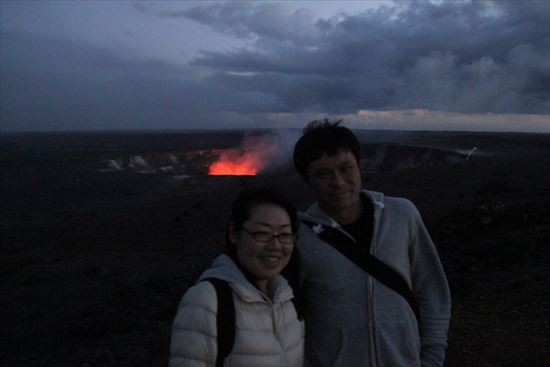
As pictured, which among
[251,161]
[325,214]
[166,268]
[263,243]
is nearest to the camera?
[263,243]

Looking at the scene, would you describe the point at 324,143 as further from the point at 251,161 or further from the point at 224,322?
the point at 251,161

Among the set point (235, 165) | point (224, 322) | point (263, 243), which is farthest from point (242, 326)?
point (235, 165)

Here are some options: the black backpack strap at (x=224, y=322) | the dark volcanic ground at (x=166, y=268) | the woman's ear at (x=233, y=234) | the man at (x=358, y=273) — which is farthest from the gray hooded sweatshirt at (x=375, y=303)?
the dark volcanic ground at (x=166, y=268)

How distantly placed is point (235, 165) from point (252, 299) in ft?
142

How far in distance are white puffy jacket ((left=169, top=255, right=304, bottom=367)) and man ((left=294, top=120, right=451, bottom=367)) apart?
0.22 m

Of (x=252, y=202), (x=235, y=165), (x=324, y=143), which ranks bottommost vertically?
(x=235, y=165)

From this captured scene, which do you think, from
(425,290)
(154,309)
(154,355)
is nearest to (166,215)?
(154,309)

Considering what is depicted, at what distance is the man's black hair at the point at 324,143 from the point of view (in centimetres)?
226

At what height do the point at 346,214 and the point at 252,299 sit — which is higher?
the point at 346,214

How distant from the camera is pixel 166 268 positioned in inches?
454

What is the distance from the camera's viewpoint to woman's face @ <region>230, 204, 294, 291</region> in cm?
198

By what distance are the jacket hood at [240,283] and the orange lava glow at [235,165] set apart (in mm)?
38812

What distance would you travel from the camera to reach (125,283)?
1042 centimetres

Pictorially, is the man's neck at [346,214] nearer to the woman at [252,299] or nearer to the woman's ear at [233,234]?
the woman at [252,299]
